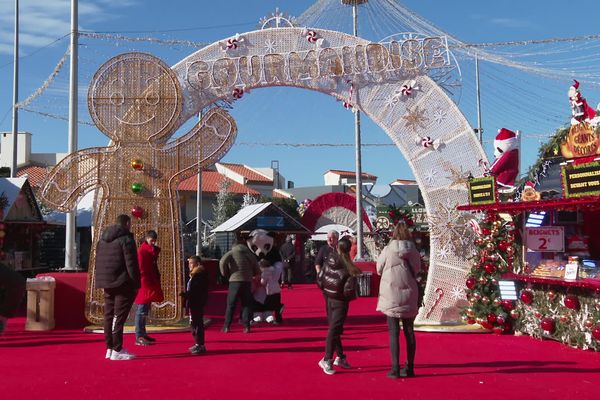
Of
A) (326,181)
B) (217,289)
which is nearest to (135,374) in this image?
(217,289)

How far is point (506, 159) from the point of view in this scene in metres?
9.93

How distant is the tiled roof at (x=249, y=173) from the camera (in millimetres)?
51375

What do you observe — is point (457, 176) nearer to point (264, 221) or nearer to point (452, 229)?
point (452, 229)

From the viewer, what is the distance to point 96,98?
1029 centimetres

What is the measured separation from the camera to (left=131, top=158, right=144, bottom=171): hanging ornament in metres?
10.4

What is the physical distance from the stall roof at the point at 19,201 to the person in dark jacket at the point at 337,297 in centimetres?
1026

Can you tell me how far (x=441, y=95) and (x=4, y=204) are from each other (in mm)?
9262

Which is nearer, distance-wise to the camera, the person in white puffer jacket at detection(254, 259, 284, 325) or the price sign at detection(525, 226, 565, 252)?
the price sign at detection(525, 226, 565, 252)

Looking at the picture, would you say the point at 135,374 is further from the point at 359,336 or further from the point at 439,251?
the point at 439,251

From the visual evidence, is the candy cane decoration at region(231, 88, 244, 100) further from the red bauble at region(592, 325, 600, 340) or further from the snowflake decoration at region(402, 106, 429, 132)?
the red bauble at region(592, 325, 600, 340)

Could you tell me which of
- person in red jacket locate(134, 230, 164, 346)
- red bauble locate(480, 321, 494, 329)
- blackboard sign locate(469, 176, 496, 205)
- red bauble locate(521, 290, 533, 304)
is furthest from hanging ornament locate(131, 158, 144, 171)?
red bauble locate(521, 290, 533, 304)

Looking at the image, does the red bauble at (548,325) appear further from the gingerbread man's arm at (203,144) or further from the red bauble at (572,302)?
the gingerbread man's arm at (203,144)

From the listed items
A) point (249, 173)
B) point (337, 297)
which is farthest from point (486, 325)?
point (249, 173)

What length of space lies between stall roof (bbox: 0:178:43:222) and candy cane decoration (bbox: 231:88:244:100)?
706 centimetres
